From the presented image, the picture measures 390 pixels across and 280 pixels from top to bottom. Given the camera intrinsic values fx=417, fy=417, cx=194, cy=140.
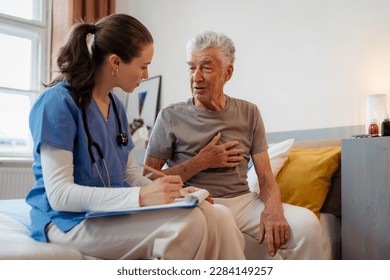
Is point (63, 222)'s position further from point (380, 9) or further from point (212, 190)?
point (380, 9)

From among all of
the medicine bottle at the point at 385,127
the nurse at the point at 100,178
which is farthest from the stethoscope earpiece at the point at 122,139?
the medicine bottle at the point at 385,127

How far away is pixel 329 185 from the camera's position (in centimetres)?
193

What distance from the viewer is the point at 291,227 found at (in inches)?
58.5

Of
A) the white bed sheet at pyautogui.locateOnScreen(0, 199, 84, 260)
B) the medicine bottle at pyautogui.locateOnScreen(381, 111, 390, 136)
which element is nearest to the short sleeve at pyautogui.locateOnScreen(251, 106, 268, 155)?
the medicine bottle at pyautogui.locateOnScreen(381, 111, 390, 136)

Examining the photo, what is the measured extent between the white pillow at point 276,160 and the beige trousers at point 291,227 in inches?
12.5

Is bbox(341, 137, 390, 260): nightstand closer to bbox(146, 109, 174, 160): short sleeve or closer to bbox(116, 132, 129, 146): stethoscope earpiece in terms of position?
bbox(146, 109, 174, 160): short sleeve

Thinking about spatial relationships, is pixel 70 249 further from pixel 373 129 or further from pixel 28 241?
pixel 373 129

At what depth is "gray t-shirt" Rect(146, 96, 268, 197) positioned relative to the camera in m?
1.69

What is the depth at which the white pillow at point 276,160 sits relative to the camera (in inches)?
78.3

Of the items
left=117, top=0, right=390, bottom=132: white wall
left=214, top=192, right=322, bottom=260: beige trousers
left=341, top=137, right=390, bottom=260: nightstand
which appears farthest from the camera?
left=117, top=0, right=390, bottom=132: white wall

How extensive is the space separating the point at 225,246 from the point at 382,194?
0.84m

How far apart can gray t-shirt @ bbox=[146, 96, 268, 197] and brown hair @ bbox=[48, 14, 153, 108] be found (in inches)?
20.7
